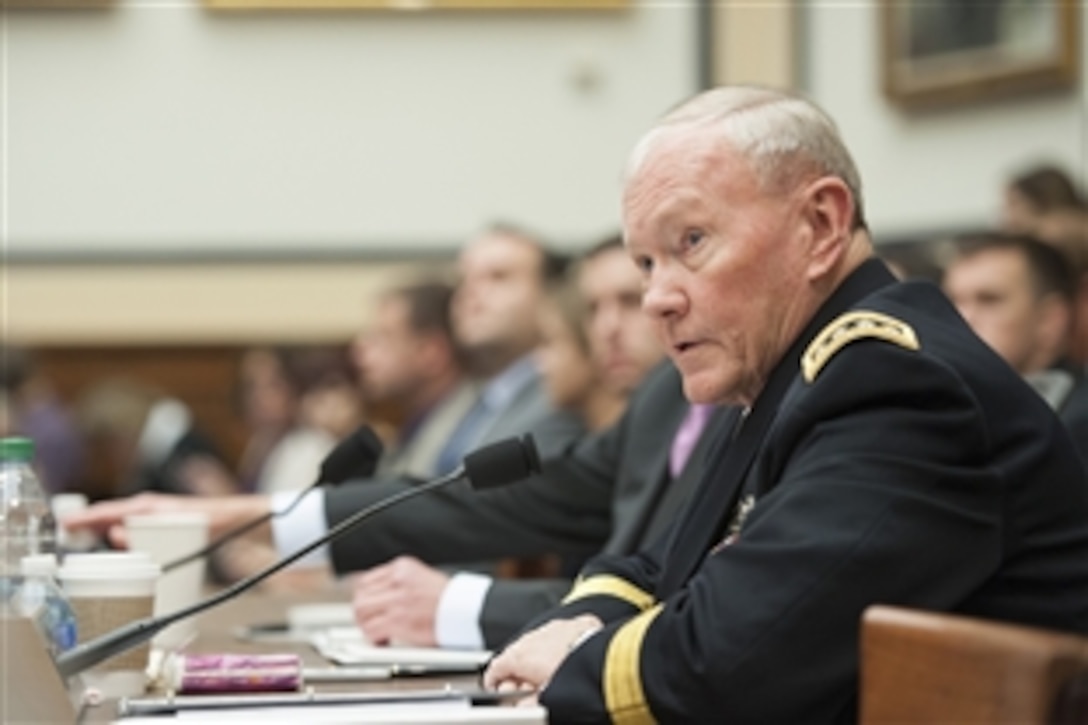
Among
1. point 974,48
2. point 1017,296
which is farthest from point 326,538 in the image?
point 974,48

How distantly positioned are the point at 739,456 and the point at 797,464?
15.2 inches

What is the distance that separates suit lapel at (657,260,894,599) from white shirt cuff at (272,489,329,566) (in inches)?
52.0

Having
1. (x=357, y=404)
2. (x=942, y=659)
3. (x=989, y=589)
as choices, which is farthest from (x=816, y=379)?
(x=357, y=404)

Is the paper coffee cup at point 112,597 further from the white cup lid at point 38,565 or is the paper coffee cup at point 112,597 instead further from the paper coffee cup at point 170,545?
the paper coffee cup at point 170,545

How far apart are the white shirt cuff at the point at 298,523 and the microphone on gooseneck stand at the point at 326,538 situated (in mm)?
1081

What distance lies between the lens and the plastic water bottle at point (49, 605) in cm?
237

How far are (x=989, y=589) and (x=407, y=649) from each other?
3.56 feet

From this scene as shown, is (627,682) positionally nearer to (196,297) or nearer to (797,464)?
(797,464)

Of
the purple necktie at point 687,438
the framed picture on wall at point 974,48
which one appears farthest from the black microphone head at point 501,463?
the framed picture on wall at point 974,48

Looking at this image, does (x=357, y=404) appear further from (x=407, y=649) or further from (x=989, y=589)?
(x=989, y=589)

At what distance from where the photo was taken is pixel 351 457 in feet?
10.9

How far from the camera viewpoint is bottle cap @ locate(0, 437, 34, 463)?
106 inches

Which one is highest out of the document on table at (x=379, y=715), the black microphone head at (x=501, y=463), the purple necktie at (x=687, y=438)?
the black microphone head at (x=501, y=463)

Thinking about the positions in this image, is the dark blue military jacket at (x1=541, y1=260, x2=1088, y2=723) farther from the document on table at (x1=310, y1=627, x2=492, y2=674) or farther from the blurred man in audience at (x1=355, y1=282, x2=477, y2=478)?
the blurred man in audience at (x1=355, y1=282, x2=477, y2=478)
